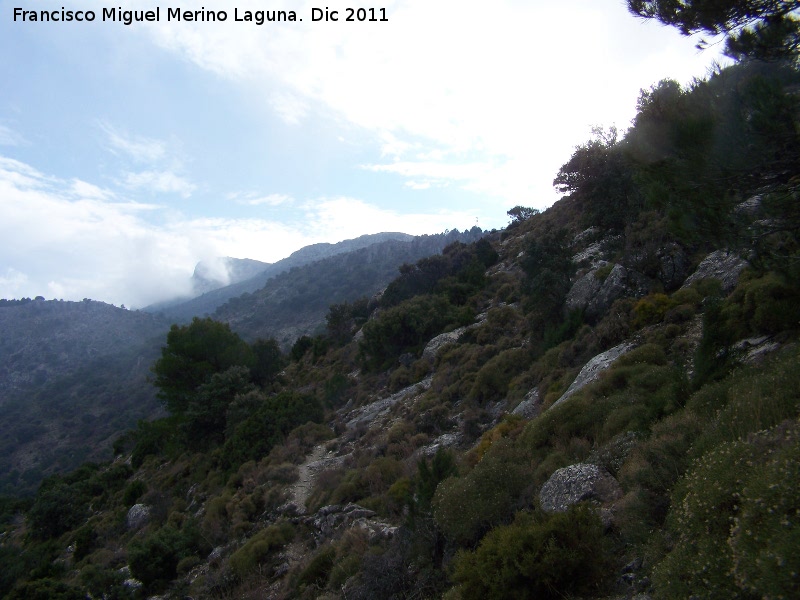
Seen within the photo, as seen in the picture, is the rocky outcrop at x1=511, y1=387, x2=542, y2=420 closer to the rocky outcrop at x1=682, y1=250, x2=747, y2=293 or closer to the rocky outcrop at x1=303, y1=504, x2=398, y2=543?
the rocky outcrop at x1=303, y1=504, x2=398, y2=543

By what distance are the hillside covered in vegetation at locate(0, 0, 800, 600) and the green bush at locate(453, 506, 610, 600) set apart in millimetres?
21

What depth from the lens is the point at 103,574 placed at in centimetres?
1262

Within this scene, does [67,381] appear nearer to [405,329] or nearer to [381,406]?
[405,329]

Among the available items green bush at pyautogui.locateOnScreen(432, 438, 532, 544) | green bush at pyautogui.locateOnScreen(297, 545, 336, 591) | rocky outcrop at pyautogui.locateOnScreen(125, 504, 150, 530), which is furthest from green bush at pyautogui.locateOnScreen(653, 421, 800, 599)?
rocky outcrop at pyautogui.locateOnScreen(125, 504, 150, 530)

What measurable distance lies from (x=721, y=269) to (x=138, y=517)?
2217cm

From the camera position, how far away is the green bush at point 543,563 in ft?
14.2

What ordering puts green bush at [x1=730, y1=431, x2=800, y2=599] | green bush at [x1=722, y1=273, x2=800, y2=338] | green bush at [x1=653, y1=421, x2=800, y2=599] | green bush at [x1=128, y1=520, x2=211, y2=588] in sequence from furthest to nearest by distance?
green bush at [x1=128, y1=520, x2=211, y2=588] → green bush at [x1=722, y1=273, x2=800, y2=338] → green bush at [x1=653, y1=421, x2=800, y2=599] → green bush at [x1=730, y1=431, x2=800, y2=599]

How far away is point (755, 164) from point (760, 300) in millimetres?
2883

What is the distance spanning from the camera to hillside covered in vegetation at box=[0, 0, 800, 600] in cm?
432

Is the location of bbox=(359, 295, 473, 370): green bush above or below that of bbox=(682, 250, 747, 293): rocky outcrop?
below

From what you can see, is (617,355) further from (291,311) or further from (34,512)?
(291,311)

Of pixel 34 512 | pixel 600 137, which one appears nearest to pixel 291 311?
pixel 34 512

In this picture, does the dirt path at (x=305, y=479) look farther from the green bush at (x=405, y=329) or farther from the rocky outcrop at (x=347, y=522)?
the green bush at (x=405, y=329)

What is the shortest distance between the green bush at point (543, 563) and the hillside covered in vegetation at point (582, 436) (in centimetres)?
2
